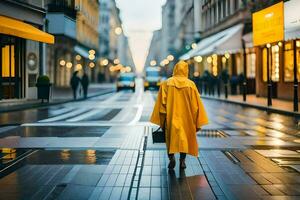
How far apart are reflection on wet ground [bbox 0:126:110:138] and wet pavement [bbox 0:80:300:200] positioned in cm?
3

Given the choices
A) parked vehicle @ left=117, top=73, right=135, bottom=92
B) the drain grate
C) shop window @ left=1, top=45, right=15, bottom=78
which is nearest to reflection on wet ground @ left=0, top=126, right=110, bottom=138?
the drain grate

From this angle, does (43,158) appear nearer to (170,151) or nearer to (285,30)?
(170,151)

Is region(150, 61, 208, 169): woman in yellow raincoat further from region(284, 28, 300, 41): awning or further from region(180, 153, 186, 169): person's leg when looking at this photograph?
region(284, 28, 300, 41): awning

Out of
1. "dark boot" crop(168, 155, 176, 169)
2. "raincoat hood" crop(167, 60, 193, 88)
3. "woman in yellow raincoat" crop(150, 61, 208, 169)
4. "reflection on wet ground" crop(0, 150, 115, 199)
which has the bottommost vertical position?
"reflection on wet ground" crop(0, 150, 115, 199)

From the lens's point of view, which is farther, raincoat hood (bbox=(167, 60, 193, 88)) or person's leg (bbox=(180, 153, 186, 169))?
person's leg (bbox=(180, 153, 186, 169))

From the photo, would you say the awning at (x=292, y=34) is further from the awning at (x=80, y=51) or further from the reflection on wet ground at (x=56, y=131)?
the awning at (x=80, y=51)

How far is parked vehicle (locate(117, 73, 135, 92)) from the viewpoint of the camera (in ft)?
158

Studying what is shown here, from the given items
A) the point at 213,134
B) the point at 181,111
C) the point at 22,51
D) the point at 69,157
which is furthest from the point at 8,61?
the point at 181,111

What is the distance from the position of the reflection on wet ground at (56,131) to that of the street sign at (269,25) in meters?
13.0

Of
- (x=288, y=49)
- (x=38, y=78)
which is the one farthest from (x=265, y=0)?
(x=38, y=78)

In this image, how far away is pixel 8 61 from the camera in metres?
23.5

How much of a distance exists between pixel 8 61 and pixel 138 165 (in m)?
17.6

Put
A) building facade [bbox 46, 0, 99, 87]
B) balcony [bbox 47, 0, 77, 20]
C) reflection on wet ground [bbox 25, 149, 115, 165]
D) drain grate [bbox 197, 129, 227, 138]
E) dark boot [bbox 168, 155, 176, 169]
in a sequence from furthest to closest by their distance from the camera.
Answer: building facade [bbox 46, 0, 99, 87] < balcony [bbox 47, 0, 77, 20] < drain grate [bbox 197, 129, 227, 138] < reflection on wet ground [bbox 25, 149, 115, 165] < dark boot [bbox 168, 155, 176, 169]

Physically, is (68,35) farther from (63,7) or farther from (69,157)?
(69,157)
